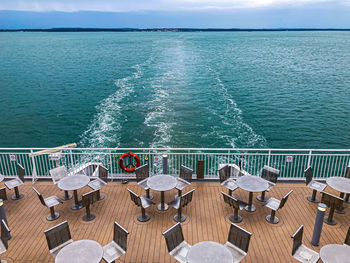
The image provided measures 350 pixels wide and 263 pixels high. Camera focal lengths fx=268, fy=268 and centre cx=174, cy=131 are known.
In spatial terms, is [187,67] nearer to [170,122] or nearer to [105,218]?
[170,122]

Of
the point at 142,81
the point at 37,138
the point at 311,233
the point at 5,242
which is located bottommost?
the point at 37,138

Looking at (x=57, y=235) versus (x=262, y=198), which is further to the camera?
(x=262, y=198)

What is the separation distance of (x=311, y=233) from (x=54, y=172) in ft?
27.4

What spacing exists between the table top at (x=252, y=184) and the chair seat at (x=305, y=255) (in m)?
2.10

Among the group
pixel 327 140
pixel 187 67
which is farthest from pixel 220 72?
pixel 327 140

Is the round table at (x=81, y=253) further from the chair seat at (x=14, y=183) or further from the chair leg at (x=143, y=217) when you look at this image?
the chair seat at (x=14, y=183)

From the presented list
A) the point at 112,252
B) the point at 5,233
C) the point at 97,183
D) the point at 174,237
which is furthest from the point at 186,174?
the point at 5,233

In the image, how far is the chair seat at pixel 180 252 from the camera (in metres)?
5.95

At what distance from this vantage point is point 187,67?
53906 mm

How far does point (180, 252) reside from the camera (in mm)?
6117

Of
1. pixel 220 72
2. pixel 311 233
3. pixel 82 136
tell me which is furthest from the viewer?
pixel 220 72

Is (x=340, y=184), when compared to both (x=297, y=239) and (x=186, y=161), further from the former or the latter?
(x=186, y=161)

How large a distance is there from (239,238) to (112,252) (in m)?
2.94

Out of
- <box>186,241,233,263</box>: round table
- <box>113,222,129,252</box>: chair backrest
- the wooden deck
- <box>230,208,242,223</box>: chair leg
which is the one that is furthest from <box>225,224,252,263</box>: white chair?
<box>113,222,129,252</box>: chair backrest
